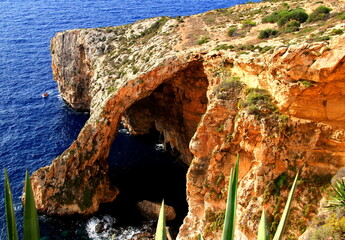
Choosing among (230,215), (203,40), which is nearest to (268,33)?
(203,40)

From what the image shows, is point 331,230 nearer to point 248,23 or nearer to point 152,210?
point 152,210

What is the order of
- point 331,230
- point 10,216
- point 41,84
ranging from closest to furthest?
1. point 10,216
2. point 331,230
3. point 41,84

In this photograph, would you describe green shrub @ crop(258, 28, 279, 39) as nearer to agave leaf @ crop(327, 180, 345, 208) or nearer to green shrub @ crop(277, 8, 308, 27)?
green shrub @ crop(277, 8, 308, 27)

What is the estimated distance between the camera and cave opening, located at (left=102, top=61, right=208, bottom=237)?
37.5m

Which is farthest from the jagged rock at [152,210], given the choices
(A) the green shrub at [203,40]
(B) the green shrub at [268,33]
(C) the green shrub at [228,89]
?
(B) the green shrub at [268,33]

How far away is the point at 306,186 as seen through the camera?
21.4 metres

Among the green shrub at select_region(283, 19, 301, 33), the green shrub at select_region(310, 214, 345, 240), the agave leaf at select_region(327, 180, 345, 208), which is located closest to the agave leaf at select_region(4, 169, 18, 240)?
the green shrub at select_region(310, 214, 345, 240)

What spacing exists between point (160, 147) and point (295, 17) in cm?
2499

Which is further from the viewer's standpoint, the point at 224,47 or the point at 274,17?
the point at 274,17

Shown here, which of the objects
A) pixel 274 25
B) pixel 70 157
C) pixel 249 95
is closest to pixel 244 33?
pixel 274 25

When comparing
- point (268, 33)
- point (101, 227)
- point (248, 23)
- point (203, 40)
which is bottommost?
point (101, 227)

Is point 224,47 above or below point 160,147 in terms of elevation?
above

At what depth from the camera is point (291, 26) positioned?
30.9m

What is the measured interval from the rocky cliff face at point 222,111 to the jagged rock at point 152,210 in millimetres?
3978
